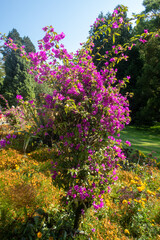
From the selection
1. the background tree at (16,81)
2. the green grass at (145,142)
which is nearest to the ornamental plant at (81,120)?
the green grass at (145,142)

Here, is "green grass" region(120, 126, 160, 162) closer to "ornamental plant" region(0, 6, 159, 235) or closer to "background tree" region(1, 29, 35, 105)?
"ornamental plant" region(0, 6, 159, 235)

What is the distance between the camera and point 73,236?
213 centimetres

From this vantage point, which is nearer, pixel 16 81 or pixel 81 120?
pixel 81 120

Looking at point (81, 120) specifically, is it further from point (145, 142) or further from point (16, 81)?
point (16, 81)

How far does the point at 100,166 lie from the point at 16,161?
260 centimetres

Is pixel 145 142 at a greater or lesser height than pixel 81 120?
lesser

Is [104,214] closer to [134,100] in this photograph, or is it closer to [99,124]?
[99,124]

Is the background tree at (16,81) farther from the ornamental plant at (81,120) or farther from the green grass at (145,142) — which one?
the ornamental plant at (81,120)

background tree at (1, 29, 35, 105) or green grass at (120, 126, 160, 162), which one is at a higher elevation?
background tree at (1, 29, 35, 105)

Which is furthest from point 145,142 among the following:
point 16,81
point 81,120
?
point 16,81

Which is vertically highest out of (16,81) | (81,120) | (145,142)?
(16,81)

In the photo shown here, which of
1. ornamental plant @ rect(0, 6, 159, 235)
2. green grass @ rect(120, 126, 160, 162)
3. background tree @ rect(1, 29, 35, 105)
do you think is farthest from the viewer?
background tree @ rect(1, 29, 35, 105)

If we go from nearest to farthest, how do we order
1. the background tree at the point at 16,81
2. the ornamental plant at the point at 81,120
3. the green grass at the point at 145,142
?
the ornamental plant at the point at 81,120 → the green grass at the point at 145,142 → the background tree at the point at 16,81

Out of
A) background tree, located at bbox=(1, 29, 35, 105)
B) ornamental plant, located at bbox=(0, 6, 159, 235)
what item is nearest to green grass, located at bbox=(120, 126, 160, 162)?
ornamental plant, located at bbox=(0, 6, 159, 235)
